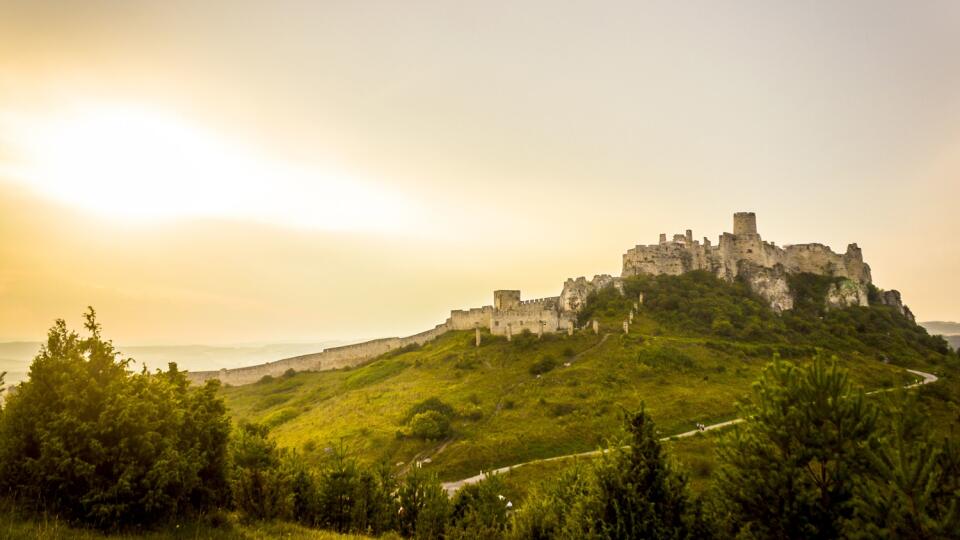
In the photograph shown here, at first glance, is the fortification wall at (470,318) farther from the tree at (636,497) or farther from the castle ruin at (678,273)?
the tree at (636,497)

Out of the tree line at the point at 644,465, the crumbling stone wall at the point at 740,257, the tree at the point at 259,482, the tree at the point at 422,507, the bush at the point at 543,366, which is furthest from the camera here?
the crumbling stone wall at the point at 740,257

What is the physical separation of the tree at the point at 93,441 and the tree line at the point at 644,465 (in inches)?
1.4

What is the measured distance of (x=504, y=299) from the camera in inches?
3551

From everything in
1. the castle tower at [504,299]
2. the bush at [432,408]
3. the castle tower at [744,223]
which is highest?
the castle tower at [744,223]

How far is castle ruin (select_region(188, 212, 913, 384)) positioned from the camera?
8394 centimetres

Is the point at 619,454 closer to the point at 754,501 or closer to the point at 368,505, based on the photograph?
the point at 754,501

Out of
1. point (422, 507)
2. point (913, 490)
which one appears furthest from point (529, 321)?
point (913, 490)

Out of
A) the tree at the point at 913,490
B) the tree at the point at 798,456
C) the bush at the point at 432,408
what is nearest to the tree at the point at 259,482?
the tree at the point at 798,456

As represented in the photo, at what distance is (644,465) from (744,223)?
319 ft

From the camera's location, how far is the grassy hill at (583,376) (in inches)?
1741

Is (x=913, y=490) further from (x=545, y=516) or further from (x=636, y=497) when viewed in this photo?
(x=545, y=516)

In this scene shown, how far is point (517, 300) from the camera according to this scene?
296ft

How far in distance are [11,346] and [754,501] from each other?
204202mm

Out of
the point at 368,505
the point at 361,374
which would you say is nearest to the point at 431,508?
the point at 368,505
